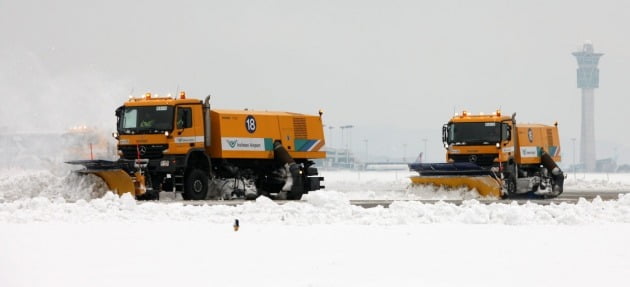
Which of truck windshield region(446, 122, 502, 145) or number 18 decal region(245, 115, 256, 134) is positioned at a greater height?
number 18 decal region(245, 115, 256, 134)

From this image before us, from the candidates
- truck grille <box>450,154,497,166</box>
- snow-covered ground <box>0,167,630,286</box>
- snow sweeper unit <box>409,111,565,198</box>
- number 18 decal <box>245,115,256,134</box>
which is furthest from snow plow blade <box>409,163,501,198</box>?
snow-covered ground <box>0,167,630,286</box>

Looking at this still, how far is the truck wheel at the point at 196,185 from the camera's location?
31.3m

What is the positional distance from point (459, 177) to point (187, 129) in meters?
8.20

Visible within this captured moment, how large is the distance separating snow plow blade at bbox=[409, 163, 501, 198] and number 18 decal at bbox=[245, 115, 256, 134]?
5.12 m

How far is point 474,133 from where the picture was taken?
37.7m

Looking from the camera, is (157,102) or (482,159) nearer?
(157,102)

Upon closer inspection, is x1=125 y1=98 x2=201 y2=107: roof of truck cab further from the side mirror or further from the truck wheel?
the side mirror

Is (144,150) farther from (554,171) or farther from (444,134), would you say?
(554,171)

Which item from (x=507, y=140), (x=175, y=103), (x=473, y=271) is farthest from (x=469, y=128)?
(x=473, y=271)

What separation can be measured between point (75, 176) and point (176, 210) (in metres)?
8.89

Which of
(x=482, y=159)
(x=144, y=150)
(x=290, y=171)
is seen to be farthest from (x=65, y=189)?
(x=482, y=159)

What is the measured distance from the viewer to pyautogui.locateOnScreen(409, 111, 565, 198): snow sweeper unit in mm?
34562

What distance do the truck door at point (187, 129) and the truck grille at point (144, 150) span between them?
416 mm

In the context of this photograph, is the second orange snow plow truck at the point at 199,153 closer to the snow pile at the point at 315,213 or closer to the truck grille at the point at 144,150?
the truck grille at the point at 144,150
